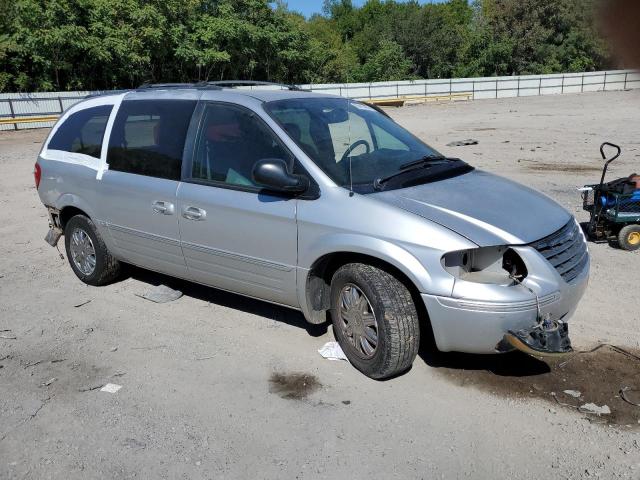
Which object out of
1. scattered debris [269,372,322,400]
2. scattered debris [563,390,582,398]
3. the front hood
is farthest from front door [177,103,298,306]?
scattered debris [563,390,582,398]

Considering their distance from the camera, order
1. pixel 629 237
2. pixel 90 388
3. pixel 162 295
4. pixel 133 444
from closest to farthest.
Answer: pixel 133 444
pixel 90 388
pixel 162 295
pixel 629 237

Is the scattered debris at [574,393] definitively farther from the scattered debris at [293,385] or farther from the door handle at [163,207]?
the door handle at [163,207]

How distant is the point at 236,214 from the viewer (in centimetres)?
432

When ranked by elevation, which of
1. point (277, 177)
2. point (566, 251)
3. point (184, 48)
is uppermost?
point (184, 48)

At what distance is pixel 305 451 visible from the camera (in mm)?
3236

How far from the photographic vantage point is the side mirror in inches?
154

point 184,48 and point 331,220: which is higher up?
point 184,48

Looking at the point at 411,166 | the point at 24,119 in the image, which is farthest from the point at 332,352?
the point at 24,119

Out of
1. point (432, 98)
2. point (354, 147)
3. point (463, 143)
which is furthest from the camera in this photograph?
point (432, 98)

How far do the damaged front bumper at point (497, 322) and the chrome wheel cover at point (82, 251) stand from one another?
3687 millimetres

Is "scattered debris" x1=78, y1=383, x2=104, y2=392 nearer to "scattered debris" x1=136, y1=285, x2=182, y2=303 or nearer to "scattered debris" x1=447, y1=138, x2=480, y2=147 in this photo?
"scattered debris" x1=136, y1=285, x2=182, y2=303

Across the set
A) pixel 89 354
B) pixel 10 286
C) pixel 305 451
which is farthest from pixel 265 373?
pixel 10 286

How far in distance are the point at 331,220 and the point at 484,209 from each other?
3.26 ft

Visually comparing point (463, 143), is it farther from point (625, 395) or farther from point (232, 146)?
point (625, 395)
